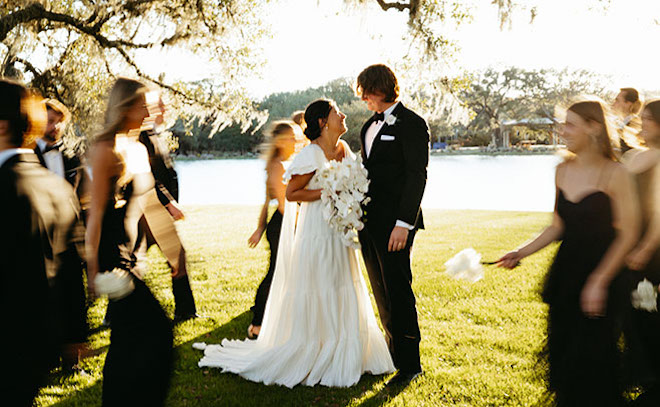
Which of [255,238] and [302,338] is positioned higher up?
[255,238]

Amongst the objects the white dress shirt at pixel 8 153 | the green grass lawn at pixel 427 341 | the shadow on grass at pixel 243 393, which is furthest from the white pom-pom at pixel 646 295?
the white dress shirt at pixel 8 153

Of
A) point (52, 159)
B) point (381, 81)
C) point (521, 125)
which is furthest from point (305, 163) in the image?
point (521, 125)

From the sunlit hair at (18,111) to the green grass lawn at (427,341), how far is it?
0.98m

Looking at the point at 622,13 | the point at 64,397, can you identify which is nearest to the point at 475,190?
the point at 622,13

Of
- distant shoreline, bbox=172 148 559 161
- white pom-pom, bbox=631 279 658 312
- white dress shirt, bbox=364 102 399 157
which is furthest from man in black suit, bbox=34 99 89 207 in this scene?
distant shoreline, bbox=172 148 559 161

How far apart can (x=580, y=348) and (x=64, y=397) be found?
371 centimetres

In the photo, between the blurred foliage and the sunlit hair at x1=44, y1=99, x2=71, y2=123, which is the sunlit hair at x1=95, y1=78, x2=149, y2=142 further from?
the blurred foliage

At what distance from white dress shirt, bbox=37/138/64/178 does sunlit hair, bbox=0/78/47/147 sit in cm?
279

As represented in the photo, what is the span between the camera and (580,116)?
3.07 metres

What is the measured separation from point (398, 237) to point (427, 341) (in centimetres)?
161

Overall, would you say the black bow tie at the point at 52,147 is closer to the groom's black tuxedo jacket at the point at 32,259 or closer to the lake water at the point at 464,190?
the groom's black tuxedo jacket at the point at 32,259

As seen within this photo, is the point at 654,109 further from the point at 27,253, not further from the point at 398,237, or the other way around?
the point at 27,253

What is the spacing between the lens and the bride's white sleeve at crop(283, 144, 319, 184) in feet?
13.9

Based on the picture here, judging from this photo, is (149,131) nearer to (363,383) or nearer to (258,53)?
(363,383)
